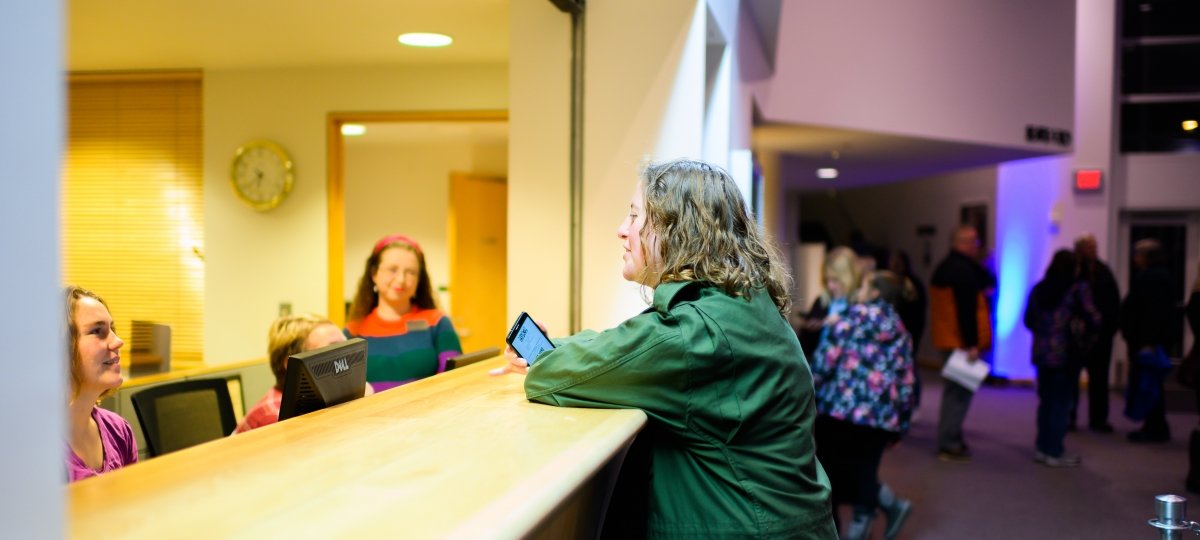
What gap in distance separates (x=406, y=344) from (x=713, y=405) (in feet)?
8.10

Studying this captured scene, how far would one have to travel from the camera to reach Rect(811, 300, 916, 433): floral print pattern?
5.10 m

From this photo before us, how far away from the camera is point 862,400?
201 inches

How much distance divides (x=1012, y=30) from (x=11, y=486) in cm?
1083

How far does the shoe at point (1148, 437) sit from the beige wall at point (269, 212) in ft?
21.8

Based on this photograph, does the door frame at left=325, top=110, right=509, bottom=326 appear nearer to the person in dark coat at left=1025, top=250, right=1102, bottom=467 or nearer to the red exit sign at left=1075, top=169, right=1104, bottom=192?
the person in dark coat at left=1025, top=250, right=1102, bottom=467

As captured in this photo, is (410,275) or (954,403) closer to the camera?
(410,275)

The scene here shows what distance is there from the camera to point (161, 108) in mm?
6441

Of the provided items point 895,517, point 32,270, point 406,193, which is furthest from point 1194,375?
point 32,270

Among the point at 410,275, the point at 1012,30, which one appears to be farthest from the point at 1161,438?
the point at 410,275

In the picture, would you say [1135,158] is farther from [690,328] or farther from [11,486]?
[11,486]

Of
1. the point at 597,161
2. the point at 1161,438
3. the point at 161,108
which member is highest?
the point at 161,108

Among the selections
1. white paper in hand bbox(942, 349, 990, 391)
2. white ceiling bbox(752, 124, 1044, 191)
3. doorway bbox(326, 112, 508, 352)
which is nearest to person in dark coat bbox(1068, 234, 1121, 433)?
white paper in hand bbox(942, 349, 990, 391)

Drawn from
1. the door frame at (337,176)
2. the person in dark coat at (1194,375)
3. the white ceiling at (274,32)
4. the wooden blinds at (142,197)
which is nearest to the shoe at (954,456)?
the person in dark coat at (1194,375)

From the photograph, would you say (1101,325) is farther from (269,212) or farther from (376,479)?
(376,479)
